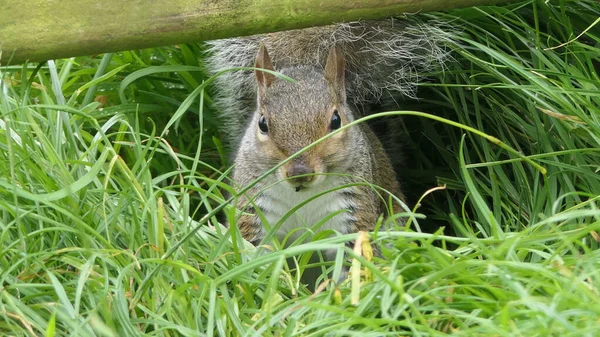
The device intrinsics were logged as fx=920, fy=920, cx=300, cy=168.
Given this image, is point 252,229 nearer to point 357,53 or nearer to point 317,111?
point 317,111

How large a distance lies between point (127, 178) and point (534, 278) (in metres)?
1.01

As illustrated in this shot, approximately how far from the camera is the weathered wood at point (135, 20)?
2.28 meters

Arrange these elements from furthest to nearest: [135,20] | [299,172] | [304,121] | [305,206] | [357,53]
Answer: [357,53] → [305,206] → [304,121] → [299,172] → [135,20]

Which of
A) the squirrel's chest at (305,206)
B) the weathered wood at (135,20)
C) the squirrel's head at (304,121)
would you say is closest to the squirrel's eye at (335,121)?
the squirrel's head at (304,121)

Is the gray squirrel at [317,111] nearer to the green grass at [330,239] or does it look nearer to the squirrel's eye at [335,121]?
the squirrel's eye at [335,121]

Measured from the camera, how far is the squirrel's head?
2471 millimetres

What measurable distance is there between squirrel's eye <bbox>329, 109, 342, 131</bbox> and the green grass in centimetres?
39

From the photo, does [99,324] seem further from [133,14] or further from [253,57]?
[253,57]

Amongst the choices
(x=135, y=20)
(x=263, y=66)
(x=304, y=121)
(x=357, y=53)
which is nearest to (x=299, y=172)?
(x=304, y=121)

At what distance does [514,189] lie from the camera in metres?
2.89

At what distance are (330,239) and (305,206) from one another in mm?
675

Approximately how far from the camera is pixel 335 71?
2.75 meters

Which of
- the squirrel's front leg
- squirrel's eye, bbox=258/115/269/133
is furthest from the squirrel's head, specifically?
the squirrel's front leg

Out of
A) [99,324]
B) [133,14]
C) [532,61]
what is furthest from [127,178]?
[532,61]
